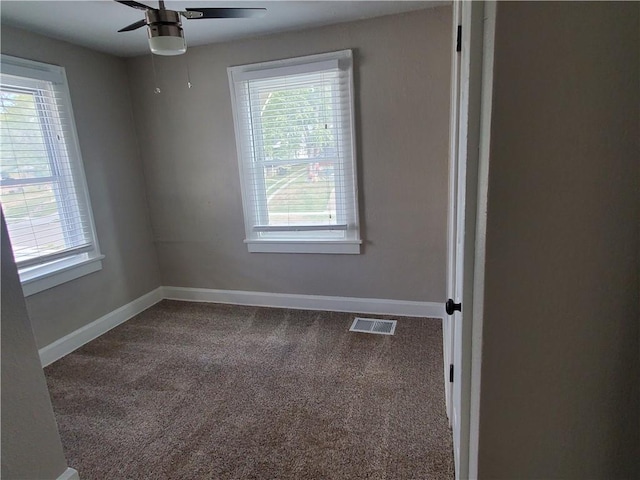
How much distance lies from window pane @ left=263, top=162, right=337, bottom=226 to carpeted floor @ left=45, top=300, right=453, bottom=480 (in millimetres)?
879

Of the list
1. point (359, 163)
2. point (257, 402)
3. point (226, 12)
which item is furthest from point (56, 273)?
point (359, 163)

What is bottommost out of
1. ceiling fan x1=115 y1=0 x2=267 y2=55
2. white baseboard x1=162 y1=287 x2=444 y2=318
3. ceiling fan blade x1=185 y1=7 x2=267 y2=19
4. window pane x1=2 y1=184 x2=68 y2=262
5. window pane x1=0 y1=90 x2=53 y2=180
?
white baseboard x1=162 y1=287 x2=444 y2=318

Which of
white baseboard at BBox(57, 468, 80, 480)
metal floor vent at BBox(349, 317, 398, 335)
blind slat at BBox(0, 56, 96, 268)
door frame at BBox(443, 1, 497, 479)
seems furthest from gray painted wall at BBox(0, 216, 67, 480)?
metal floor vent at BBox(349, 317, 398, 335)

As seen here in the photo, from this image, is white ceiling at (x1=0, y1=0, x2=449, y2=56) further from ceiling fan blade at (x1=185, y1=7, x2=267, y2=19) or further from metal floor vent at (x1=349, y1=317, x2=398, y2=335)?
metal floor vent at (x1=349, y1=317, x2=398, y2=335)

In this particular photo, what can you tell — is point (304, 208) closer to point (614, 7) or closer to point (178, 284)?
point (178, 284)

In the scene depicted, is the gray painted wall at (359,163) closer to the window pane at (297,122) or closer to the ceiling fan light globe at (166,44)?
the window pane at (297,122)

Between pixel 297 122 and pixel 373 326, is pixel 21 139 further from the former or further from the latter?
pixel 373 326

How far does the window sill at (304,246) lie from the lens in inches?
121

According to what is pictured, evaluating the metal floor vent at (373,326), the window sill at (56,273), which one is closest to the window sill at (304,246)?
the metal floor vent at (373,326)

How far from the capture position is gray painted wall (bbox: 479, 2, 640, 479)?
563 millimetres

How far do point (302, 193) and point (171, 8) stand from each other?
60.4 inches

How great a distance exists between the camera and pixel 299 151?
9.82ft

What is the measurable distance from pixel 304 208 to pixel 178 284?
161 centimetres

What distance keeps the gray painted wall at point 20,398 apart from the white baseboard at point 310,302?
2049 millimetres
